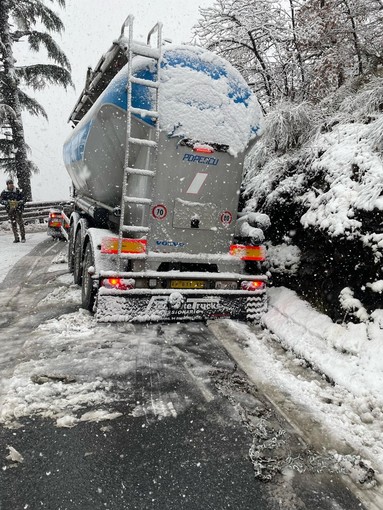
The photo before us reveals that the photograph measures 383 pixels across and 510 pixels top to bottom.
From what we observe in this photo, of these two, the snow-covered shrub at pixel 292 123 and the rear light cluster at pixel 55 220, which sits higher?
the snow-covered shrub at pixel 292 123

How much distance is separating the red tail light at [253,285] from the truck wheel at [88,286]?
199cm

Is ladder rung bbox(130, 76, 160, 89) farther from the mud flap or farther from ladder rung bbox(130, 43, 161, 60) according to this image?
the mud flap

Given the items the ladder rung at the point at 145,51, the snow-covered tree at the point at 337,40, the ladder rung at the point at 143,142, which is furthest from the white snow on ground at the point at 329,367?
the snow-covered tree at the point at 337,40

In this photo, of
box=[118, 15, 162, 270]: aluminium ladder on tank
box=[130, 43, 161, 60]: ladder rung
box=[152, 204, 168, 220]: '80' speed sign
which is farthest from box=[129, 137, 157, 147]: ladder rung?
box=[130, 43, 161, 60]: ladder rung

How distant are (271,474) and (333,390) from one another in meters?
1.41

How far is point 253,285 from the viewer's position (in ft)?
17.4

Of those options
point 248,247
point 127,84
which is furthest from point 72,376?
point 127,84

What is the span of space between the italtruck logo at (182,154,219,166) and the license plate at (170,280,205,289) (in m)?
1.53

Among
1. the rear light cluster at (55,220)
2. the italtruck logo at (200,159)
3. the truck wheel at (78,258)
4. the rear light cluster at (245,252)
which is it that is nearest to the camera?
the italtruck logo at (200,159)

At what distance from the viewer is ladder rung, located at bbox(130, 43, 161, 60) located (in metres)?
4.38

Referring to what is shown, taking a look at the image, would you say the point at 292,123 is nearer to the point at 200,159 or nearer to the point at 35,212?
the point at 200,159

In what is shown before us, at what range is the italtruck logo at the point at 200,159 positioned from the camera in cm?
479

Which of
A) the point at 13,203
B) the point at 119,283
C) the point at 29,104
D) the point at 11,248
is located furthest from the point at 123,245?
the point at 29,104

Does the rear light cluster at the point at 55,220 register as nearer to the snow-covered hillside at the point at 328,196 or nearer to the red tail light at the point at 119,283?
the snow-covered hillside at the point at 328,196
